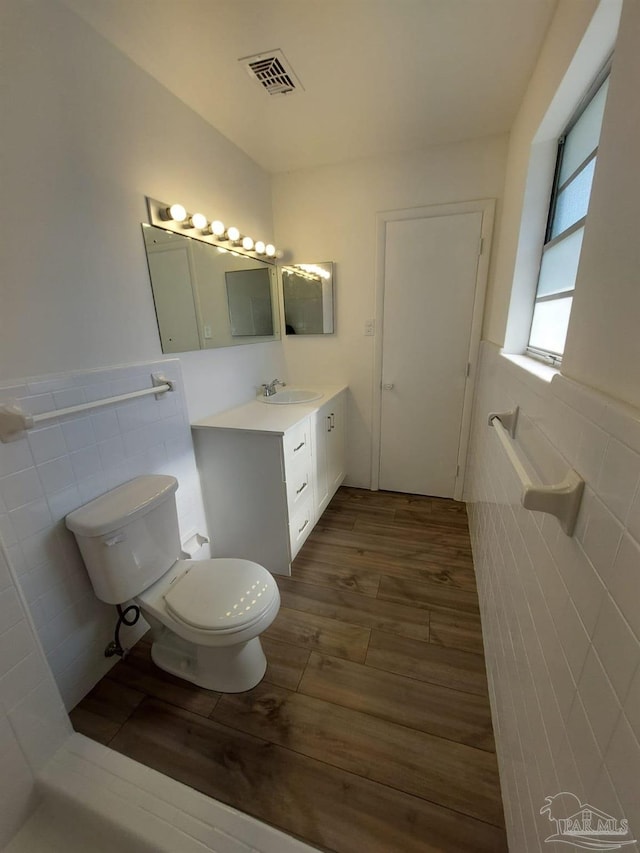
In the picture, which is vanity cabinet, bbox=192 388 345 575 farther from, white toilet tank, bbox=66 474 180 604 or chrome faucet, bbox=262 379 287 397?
white toilet tank, bbox=66 474 180 604

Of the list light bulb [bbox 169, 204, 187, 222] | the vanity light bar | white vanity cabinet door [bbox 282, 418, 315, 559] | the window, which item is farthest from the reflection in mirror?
the window

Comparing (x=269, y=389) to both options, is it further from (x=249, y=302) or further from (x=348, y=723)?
(x=348, y=723)

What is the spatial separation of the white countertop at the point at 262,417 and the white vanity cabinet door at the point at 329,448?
10cm

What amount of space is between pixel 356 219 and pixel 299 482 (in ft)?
6.04

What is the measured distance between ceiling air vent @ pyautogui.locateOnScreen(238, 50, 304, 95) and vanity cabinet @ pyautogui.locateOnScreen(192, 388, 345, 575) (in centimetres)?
153

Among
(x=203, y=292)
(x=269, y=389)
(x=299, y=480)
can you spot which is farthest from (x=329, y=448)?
(x=203, y=292)

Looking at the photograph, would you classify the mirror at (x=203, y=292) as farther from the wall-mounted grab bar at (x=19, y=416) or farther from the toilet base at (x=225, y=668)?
the toilet base at (x=225, y=668)

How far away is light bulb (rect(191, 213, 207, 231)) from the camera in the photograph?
1.59 metres

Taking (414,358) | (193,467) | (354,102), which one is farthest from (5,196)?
(414,358)

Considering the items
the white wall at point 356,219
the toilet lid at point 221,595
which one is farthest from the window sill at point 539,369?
the white wall at point 356,219

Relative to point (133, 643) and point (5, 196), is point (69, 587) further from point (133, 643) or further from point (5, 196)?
point (5, 196)

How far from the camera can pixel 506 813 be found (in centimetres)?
92

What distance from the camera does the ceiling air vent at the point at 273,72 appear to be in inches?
52.6

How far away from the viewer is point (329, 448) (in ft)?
7.47
